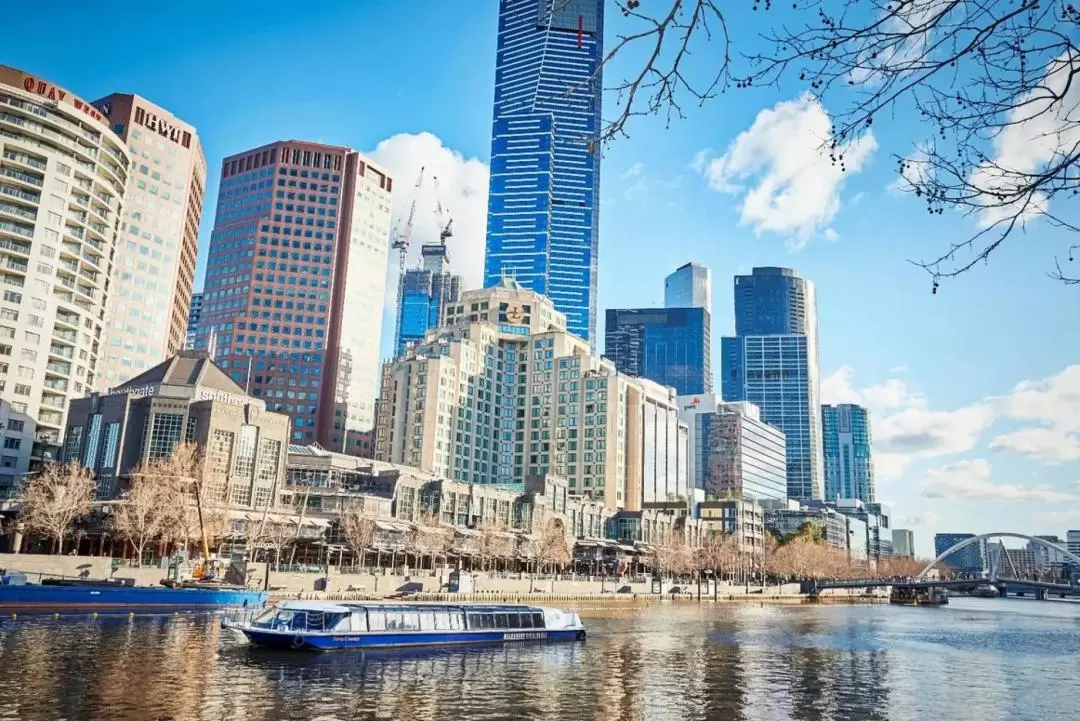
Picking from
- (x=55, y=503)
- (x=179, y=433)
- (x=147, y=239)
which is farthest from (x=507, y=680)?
(x=147, y=239)

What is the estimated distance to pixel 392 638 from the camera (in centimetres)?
5091

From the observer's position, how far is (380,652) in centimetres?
4950

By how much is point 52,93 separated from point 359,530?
84298 millimetres

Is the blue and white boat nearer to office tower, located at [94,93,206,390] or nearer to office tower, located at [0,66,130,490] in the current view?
office tower, located at [0,66,130,490]

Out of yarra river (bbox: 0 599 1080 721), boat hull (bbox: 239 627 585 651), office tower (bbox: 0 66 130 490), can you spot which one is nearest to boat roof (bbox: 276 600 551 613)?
boat hull (bbox: 239 627 585 651)

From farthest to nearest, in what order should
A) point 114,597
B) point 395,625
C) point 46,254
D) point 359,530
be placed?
point 46,254, point 359,530, point 114,597, point 395,625

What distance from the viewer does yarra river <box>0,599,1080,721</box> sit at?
3246cm

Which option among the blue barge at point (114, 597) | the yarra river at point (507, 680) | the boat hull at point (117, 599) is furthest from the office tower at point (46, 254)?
the yarra river at point (507, 680)

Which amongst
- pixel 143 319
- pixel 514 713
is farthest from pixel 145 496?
pixel 143 319

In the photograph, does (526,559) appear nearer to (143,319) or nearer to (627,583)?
(627,583)

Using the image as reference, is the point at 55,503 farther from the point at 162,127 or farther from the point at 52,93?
the point at 162,127

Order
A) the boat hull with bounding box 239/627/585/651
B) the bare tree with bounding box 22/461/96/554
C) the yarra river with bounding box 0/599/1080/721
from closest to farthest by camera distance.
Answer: the yarra river with bounding box 0/599/1080/721, the boat hull with bounding box 239/627/585/651, the bare tree with bounding box 22/461/96/554

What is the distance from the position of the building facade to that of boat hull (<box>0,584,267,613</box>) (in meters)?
37.7

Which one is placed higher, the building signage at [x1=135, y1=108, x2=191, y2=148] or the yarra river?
the building signage at [x1=135, y1=108, x2=191, y2=148]
